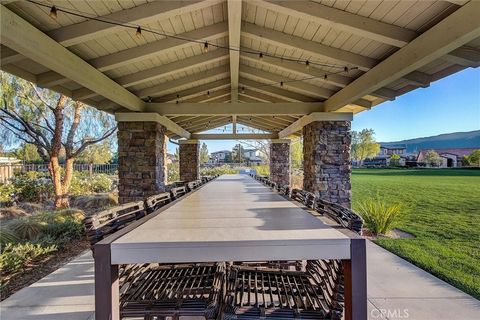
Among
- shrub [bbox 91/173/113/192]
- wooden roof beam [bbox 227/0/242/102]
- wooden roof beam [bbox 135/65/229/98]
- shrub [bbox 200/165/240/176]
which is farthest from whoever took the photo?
shrub [bbox 200/165/240/176]

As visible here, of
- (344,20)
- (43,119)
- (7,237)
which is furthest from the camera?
(43,119)

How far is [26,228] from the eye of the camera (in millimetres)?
5664

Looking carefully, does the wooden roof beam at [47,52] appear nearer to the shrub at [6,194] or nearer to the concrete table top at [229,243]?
the concrete table top at [229,243]

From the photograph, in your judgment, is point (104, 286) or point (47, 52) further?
point (47, 52)

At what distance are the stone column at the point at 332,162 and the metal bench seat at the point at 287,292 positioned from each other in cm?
407

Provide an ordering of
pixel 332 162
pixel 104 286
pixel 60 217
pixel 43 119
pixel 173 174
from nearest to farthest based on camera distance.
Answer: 1. pixel 104 286
2. pixel 332 162
3. pixel 60 217
4. pixel 43 119
5. pixel 173 174

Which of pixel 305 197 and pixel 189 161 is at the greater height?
pixel 189 161

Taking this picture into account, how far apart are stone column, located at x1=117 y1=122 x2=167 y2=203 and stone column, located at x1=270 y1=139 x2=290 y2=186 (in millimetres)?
7038

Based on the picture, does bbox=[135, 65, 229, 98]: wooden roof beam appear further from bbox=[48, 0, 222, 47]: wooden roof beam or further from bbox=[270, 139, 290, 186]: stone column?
bbox=[270, 139, 290, 186]: stone column

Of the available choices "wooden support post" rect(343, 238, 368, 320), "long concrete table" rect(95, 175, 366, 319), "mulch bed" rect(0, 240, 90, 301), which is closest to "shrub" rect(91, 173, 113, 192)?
"mulch bed" rect(0, 240, 90, 301)

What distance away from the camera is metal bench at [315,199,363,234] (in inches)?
71.6

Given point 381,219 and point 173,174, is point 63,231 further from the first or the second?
point 173,174

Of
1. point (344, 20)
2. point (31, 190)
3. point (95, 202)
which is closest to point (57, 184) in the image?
Result: point (95, 202)

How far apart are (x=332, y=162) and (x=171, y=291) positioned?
5.01 meters
